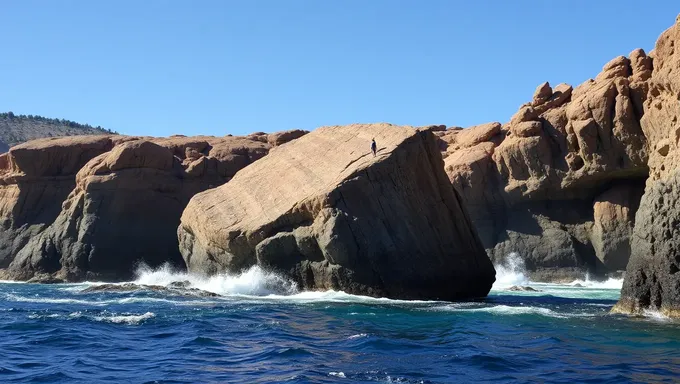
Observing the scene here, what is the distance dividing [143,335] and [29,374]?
460 cm

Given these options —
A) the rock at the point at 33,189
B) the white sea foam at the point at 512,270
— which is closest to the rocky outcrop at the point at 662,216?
the white sea foam at the point at 512,270

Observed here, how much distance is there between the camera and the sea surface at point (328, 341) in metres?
12.9

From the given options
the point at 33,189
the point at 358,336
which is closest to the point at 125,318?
the point at 358,336

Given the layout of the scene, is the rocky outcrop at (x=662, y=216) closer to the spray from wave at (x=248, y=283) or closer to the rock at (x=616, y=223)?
the spray from wave at (x=248, y=283)

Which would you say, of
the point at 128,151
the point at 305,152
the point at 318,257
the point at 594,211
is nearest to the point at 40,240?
the point at 128,151

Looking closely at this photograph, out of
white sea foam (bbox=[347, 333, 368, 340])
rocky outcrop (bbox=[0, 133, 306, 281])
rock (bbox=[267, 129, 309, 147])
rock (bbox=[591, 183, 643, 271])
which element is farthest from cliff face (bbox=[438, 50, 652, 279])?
white sea foam (bbox=[347, 333, 368, 340])

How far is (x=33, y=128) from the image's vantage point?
114625 millimetres

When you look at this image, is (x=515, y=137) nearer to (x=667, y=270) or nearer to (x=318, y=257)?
(x=318, y=257)

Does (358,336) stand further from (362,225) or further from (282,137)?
(282,137)

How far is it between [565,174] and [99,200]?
22981 mm

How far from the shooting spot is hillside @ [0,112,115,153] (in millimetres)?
109675

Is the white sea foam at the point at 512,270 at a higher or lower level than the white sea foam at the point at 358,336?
higher

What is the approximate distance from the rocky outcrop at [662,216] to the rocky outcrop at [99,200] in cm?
2691

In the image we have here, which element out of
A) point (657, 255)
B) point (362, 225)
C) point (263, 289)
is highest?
point (362, 225)
